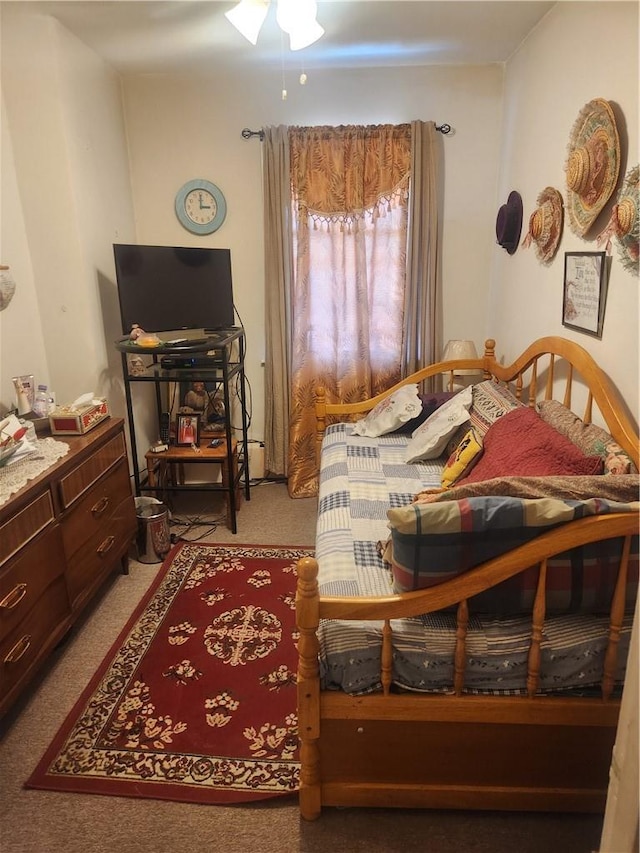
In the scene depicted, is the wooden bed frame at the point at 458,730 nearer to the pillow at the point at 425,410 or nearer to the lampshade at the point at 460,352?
the pillow at the point at 425,410

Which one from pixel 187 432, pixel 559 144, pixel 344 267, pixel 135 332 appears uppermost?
pixel 559 144

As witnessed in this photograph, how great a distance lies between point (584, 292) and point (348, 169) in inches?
69.0

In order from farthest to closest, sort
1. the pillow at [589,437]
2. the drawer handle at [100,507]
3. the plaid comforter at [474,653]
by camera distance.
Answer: the drawer handle at [100,507]
the pillow at [589,437]
the plaid comforter at [474,653]

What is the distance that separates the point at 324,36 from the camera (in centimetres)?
268

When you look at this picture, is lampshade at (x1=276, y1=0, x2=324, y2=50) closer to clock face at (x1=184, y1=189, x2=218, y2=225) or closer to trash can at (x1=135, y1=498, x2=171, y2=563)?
clock face at (x1=184, y1=189, x2=218, y2=225)

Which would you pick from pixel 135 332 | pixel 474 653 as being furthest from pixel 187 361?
pixel 474 653

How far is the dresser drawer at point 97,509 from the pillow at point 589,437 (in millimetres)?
1886

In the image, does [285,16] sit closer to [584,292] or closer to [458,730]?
[584,292]

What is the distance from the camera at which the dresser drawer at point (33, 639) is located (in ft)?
5.62

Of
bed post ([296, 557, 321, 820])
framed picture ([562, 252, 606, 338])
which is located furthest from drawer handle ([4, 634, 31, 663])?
framed picture ([562, 252, 606, 338])

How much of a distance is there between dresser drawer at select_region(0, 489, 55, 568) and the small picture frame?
1.26 meters

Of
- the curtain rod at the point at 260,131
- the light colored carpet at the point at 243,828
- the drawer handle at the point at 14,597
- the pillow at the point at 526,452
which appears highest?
the curtain rod at the point at 260,131

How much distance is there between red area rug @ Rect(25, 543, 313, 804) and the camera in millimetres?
1631

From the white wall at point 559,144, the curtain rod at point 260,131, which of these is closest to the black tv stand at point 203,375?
the curtain rod at point 260,131
